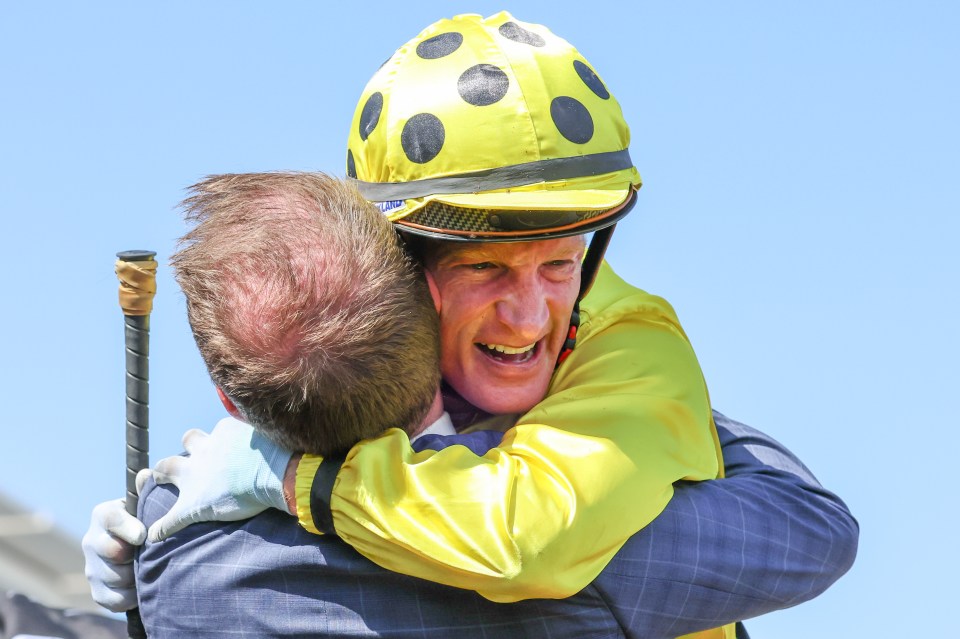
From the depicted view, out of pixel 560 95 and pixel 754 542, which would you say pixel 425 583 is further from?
pixel 560 95

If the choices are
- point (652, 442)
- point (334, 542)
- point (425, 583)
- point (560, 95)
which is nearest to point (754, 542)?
point (652, 442)

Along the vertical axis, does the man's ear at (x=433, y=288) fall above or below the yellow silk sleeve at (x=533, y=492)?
above

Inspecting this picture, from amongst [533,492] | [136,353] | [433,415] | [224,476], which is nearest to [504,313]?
[433,415]

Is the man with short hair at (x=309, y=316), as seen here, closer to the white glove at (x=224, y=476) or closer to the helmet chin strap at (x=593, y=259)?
the white glove at (x=224, y=476)

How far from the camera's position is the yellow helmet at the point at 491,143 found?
2.99 metres

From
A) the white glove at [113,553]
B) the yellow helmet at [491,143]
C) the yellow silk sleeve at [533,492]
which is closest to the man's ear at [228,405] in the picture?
the yellow silk sleeve at [533,492]

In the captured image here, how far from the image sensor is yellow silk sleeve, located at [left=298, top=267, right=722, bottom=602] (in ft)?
8.35

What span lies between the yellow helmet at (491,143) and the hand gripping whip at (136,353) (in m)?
0.72

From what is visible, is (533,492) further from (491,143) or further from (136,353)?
(136,353)

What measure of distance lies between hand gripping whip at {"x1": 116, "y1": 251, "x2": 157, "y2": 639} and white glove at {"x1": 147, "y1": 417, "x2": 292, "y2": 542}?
45cm

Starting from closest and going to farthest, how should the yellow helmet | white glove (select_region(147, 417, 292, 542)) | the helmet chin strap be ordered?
1. white glove (select_region(147, 417, 292, 542))
2. the yellow helmet
3. the helmet chin strap

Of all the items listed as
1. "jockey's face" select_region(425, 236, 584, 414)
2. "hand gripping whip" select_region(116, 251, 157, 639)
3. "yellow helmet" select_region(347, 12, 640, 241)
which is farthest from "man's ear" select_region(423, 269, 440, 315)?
"hand gripping whip" select_region(116, 251, 157, 639)

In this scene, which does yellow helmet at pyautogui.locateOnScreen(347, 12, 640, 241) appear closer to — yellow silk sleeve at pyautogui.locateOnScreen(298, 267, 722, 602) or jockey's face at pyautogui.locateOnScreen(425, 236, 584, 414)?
jockey's face at pyautogui.locateOnScreen(425, 236, 584, 414)

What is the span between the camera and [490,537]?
8.31 ft
